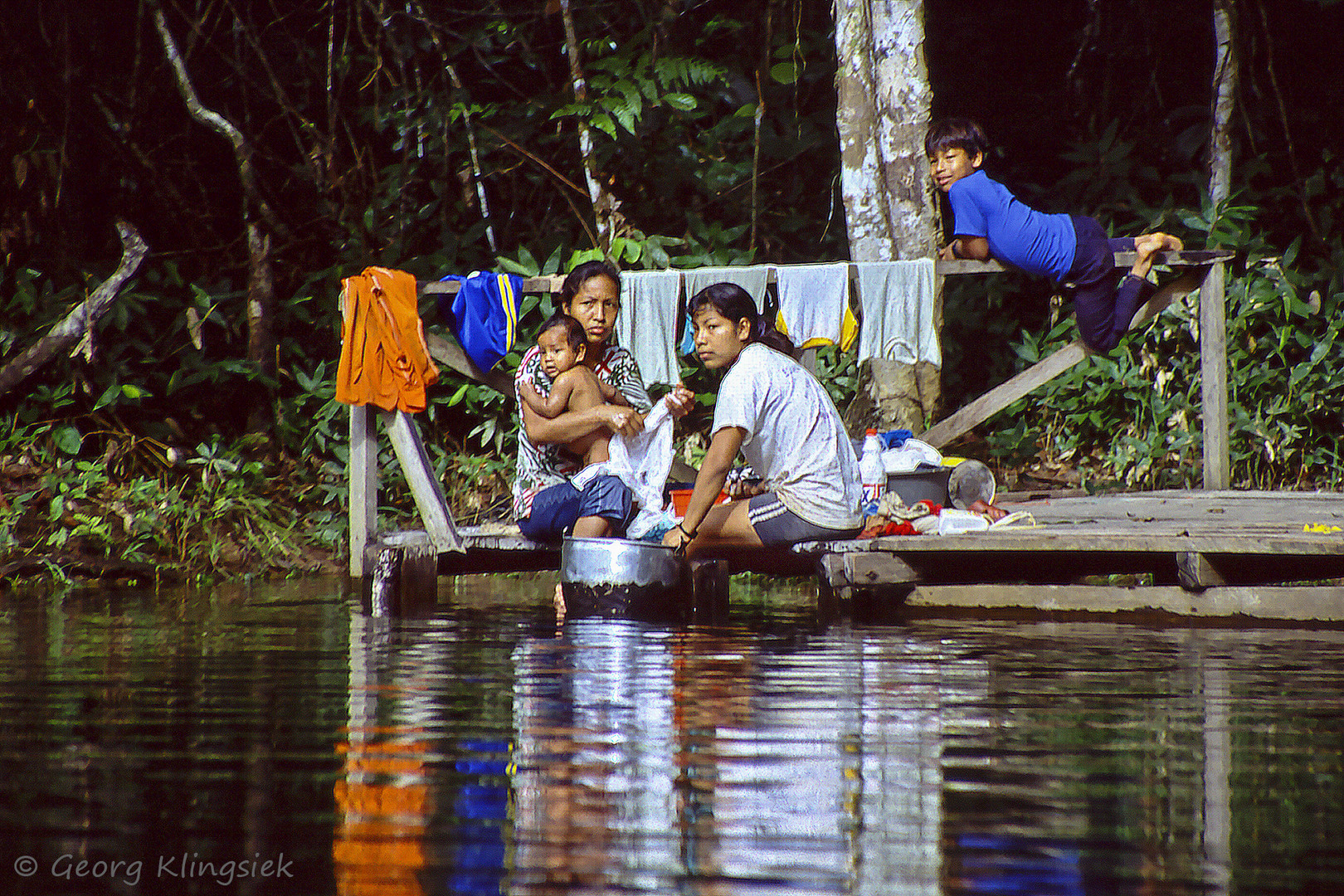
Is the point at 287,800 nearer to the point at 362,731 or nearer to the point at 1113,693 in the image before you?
the point at 362,731

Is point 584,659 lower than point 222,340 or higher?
lower

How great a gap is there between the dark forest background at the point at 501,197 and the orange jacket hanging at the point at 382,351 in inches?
113

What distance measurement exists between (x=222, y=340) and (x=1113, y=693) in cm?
923

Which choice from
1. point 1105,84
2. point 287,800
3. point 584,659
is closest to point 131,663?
point 584,659

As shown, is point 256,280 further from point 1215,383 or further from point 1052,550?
point 1052,550

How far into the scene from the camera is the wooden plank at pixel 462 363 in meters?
8.60

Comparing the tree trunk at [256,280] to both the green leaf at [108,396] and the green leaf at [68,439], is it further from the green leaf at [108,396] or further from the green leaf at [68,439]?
the green leaf at [68,439]

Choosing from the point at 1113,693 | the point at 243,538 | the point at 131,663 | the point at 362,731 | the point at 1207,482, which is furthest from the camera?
the point at 243,538

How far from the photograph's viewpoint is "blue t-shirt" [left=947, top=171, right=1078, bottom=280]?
8.65m

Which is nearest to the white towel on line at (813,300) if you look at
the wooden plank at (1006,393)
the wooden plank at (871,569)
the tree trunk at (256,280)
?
the wooden plank at (1006,393)

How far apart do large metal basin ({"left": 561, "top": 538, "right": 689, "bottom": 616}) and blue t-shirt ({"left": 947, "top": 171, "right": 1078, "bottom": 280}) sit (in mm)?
2918

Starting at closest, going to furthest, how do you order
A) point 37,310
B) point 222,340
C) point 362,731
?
point 362,731 < point 37,310 < point 222,340

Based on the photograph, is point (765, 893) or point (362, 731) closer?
point (765, 893)

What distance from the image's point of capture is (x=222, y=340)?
12.4 m
